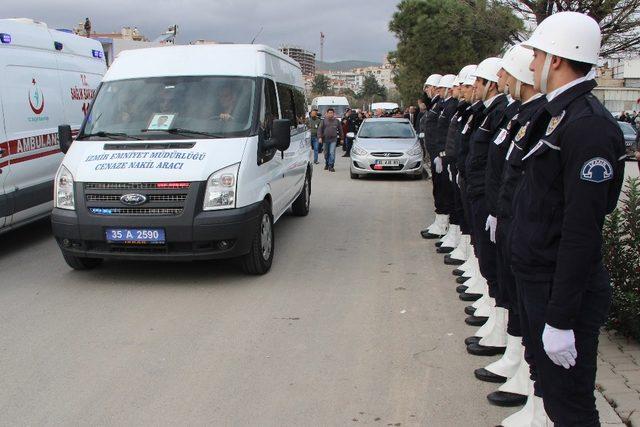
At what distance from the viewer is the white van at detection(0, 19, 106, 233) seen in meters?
7.42

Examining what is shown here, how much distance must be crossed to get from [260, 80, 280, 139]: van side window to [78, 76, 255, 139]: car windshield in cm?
17

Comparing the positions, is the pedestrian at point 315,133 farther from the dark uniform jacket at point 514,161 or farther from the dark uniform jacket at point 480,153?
the dark uniform jacket at point 514,161

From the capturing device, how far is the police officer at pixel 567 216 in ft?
7.70

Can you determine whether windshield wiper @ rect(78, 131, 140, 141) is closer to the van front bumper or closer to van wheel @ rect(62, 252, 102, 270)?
the van front bumper

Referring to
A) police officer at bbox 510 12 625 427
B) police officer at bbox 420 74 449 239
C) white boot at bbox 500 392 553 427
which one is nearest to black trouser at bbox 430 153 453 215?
Answer: police officer at bbox 420 74 449 239

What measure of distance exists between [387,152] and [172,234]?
10568mm

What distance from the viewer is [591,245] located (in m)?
2.37

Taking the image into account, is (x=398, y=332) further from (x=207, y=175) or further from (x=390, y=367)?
(x=207, y=175)

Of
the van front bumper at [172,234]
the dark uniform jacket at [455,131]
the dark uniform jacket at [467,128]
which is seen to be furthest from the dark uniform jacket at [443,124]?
the van front bumper at [172,234]

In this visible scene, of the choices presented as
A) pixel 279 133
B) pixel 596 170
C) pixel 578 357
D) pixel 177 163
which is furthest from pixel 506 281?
pixel 279 133

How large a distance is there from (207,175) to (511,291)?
11.2ft

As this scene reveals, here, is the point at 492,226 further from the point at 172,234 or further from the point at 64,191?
the point at 64,191

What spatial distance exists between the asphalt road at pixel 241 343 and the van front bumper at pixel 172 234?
366 mm

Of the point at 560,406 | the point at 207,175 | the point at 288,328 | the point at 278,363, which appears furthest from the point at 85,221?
the point at 560,406
